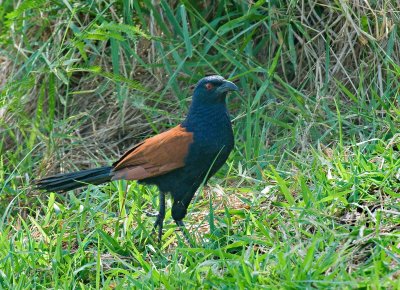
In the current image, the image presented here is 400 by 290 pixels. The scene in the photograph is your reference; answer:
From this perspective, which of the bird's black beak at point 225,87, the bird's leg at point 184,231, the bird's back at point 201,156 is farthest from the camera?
the bird's black beak at point 225,87

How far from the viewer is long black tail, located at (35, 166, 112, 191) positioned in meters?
4.34

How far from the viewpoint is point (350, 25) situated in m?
5.04

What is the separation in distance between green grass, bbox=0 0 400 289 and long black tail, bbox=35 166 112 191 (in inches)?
5.8

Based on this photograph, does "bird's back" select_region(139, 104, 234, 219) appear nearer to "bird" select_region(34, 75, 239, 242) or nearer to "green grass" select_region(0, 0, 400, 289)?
"bird" select_region(34, 75, 239, 242)

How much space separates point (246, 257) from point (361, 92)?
170 cm

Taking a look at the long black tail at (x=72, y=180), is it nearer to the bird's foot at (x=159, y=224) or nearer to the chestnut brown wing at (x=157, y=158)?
the chestnut brown wing at (x=157, y=158)

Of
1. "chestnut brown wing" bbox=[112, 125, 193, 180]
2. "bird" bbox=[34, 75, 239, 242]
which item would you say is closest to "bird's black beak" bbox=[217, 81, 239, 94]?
"bird" bbox=[34, 75, 239, 242]

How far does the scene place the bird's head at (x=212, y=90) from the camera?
4.31m

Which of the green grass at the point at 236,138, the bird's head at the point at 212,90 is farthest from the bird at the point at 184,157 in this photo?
the green grass at the point at 236,138

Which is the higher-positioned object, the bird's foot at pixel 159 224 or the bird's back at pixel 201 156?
the bird's back at pixel 201 156

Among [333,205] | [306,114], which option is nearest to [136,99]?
[306,114]

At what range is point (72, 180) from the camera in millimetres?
4367

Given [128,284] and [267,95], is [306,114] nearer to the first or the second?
[267,95]

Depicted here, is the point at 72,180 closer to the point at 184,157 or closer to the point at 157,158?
the point at 157,158
